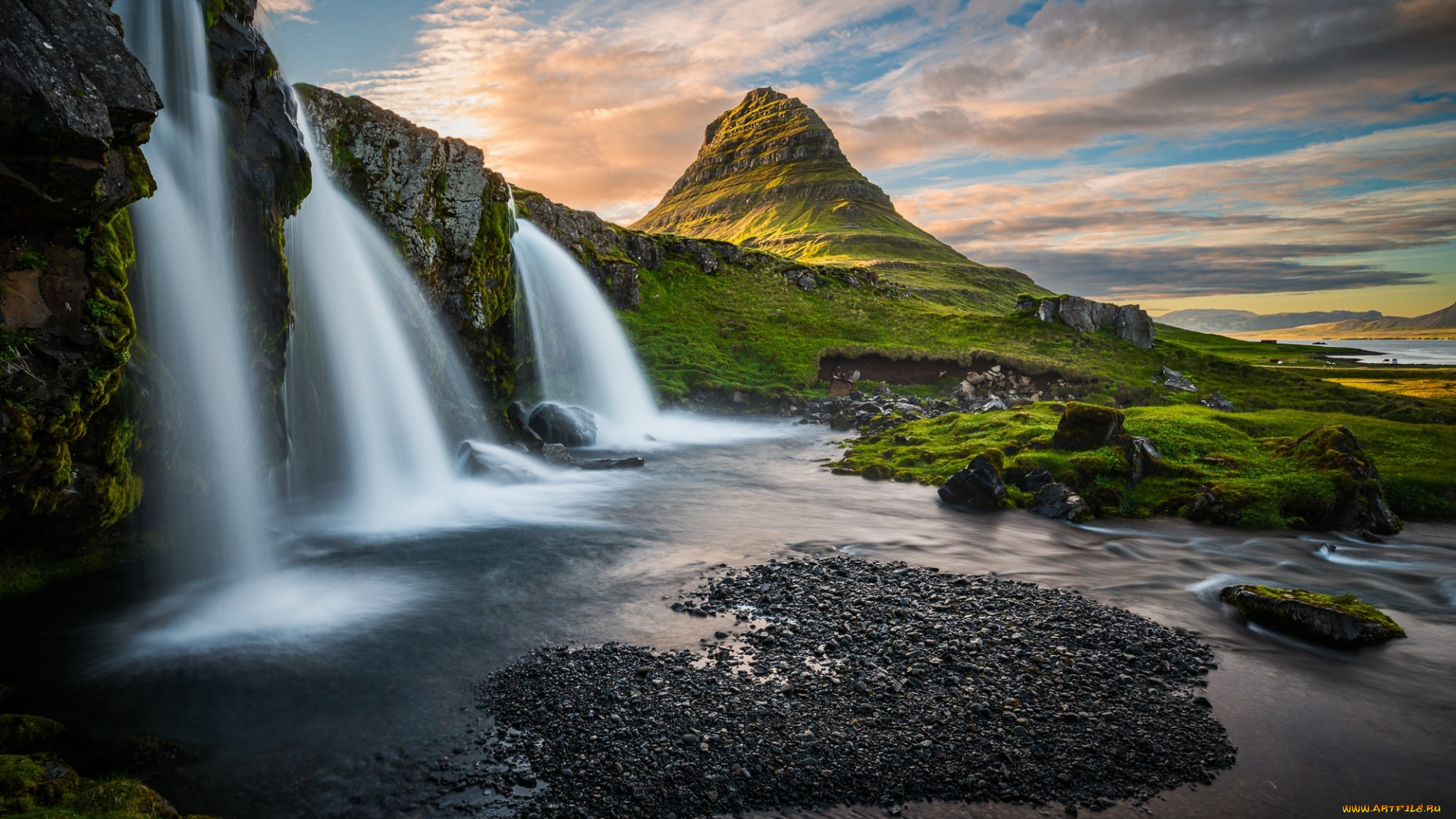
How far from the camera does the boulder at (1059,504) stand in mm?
22250

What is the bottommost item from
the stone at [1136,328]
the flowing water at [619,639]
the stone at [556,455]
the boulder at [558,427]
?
the flowing water at [619,639]

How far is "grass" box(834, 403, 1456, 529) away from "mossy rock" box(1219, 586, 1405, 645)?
8341 millimetres

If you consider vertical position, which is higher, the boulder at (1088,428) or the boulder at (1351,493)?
the boulder at (1088,428)

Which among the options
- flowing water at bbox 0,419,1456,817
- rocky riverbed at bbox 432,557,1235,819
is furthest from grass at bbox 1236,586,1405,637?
rocky riverbed at bbox 432,557,1235,819

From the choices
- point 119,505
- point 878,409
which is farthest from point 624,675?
point 878,409

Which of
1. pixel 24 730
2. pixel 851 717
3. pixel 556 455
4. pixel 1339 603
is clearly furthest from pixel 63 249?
pixel 1339 603

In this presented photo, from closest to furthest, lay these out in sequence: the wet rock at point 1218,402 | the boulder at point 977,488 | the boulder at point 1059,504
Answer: the boulder at point 1059,504
the boulder at point 977,488
the wet rock at point 1218,402

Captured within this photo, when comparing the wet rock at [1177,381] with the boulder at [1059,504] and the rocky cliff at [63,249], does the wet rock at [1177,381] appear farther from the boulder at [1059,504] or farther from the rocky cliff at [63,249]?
the rocky cliff at [63,249]

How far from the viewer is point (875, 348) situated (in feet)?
185

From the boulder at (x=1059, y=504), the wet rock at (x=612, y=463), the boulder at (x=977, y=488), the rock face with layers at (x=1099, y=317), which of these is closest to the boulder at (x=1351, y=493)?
the boulder at (x=1059, y=504)

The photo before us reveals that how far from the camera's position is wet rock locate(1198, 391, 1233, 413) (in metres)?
42.0

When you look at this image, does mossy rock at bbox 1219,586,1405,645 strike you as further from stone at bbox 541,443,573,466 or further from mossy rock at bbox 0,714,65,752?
stone at bbox 541,443,573,466

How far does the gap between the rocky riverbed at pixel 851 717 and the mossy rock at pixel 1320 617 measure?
71.1 inches

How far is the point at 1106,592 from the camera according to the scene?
1590 cm
